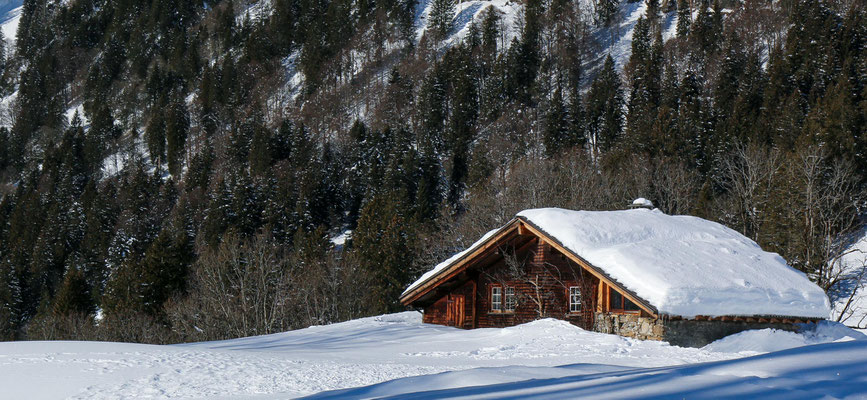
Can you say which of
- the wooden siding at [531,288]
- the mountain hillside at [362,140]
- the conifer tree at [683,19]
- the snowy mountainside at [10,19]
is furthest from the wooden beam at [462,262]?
Result: the snowy mountainside at [10,19]

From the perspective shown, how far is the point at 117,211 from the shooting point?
257 feet

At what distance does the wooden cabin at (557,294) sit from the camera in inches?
682

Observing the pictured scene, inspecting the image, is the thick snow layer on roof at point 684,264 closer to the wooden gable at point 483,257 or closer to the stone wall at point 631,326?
the wooden gable at point 483,257

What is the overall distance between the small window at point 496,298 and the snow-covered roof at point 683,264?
6.01ft

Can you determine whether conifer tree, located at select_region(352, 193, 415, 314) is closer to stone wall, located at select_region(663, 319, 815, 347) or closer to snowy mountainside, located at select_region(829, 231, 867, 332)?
snowy mountainside, located at select_region(829, 231, 867, 332)

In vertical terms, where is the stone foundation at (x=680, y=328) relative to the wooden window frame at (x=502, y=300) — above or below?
below

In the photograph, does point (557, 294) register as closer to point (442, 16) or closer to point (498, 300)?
point (498, 300)

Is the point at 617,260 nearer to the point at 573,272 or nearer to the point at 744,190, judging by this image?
the point at 573,272

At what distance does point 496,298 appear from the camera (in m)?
22.8

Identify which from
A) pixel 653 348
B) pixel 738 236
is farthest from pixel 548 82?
pixel 653 348

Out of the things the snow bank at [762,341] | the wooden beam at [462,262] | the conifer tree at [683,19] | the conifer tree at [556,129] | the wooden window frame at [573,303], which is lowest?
the snow bank at [762,341]

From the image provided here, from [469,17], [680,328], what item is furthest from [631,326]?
[469,17]

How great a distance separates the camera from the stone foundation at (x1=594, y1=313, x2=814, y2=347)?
55.8 feet

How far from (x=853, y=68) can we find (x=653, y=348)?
4443 centimetres
